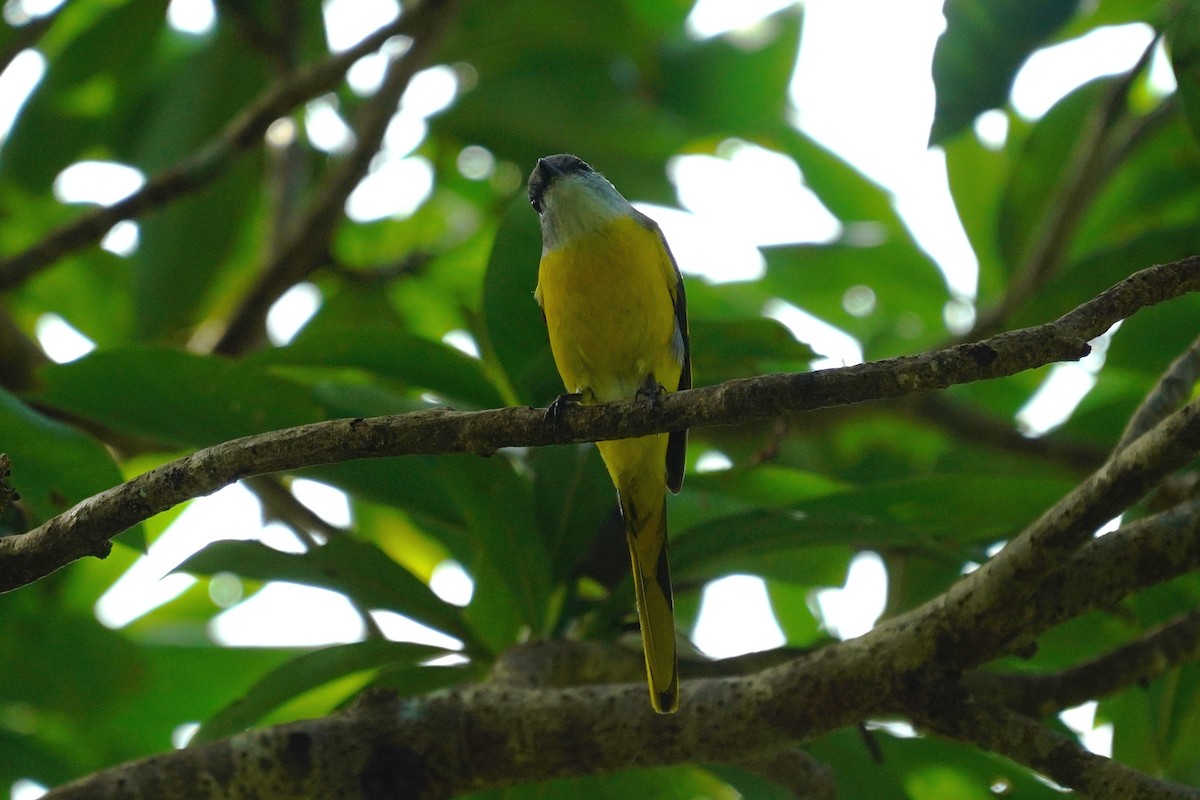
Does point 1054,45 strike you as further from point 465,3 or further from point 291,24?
point 291,24

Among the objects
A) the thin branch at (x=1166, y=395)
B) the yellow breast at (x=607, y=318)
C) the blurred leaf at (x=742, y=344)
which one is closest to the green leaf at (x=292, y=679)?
the yellow breast at (x=607, y=318)

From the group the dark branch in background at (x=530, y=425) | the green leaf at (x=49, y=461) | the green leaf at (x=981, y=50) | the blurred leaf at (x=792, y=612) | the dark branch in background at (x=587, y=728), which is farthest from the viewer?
the blurred leaf at (x=792, y=612)

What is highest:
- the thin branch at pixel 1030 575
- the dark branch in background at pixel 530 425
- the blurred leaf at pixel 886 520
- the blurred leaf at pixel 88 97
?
the blurred leaf at pixel 88 97

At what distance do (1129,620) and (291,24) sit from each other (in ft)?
11.2

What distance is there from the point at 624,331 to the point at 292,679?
1220mm

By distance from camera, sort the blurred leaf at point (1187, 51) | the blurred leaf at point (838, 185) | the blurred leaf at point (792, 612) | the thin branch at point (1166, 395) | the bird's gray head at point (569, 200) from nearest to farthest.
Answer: the thin branch at point (1166, 395), the blurred leaf at point (1187, 51), the bird's gray head at point (569, 200), the blurred leaf at point (792, 612), the blurred leaf at point (838, 185)

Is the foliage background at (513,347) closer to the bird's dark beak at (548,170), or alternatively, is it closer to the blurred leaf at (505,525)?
the blurred leaf at (505,525)

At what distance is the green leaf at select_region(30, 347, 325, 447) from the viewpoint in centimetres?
254

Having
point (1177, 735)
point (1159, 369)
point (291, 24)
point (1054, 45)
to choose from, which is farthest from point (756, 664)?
point (291, 24)

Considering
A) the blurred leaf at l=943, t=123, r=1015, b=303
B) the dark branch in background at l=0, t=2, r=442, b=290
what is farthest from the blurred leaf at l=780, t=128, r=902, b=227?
the dark branch in background at l=0, t=2, r=442, b=290

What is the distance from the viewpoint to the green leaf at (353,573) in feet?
8.25

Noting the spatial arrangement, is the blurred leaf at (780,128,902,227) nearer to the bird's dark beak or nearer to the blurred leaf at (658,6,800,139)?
the blurred leaf at (658,6,800,139)

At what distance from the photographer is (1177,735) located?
112 inches

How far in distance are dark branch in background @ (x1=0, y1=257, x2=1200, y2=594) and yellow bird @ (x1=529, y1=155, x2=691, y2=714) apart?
2.99ft
